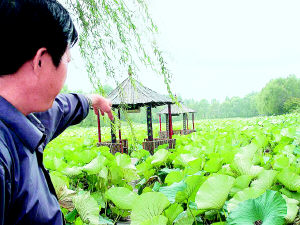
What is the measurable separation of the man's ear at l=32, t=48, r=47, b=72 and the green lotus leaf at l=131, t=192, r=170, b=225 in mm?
491

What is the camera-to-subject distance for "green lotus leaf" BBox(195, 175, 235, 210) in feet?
2.78

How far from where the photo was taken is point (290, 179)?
1020 mm

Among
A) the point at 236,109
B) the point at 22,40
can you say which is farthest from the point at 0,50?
the point at 236,109

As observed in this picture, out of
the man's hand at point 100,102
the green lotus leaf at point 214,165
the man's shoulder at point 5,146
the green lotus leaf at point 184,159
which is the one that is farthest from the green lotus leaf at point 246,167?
the man's shoulder at point 5,146

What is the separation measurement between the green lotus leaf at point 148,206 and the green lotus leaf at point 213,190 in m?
0.11

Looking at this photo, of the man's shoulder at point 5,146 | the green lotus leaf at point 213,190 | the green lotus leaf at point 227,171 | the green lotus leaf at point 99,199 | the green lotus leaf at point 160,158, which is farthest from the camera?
the green lotus leaf at point 160,158

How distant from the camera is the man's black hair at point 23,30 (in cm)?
58

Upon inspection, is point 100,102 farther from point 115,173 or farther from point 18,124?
point 115,173

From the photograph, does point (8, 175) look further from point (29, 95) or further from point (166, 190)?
point (166, 190)

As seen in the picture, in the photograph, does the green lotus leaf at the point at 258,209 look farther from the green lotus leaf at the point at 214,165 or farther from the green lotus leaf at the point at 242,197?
the green lotus leaf at the point at 214,165

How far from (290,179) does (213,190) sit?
365 mm

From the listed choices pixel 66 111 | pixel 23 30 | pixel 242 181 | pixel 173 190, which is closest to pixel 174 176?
pixel 173 190

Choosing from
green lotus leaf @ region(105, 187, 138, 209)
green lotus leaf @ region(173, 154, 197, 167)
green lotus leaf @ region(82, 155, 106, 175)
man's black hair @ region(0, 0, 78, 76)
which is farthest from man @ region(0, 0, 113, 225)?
green lotus leaf @ region(173, 154, 197, 167)

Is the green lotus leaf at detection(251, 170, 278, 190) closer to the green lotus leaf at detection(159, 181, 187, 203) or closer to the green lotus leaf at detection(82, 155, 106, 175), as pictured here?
the green lotus leaf at detection(159, 181, 187, 203)
